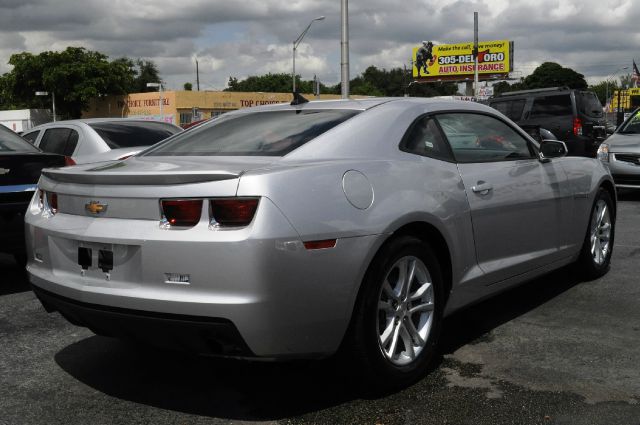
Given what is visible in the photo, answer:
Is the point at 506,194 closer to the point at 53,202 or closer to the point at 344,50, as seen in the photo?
the point at 53,202

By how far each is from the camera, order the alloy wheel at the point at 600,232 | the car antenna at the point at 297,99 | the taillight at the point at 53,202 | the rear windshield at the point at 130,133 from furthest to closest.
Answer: the rear windshield at the point at 130,133
the alloy wheel at the point at 600,232
the car antenna at the point at 297,99
the taillight at the point at 53,202

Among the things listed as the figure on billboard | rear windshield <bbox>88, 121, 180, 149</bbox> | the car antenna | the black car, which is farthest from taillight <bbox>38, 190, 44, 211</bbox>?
the figure on billboard

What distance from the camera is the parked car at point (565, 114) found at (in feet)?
52.5

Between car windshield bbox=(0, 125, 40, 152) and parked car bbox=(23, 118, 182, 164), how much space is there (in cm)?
186

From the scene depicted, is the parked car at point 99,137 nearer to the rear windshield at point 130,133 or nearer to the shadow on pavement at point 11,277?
the rear windshield at point 130,133

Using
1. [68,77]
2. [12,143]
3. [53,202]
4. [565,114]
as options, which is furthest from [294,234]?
[68,77]

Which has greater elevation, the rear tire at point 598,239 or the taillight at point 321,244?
the taillight at point 321,244

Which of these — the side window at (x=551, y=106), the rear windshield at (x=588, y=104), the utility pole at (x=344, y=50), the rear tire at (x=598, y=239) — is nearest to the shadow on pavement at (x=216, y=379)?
the rear tire at (x=598, y=239)

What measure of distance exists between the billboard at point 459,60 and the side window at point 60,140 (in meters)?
77.8

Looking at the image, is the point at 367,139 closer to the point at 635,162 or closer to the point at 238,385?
the point at 238,385

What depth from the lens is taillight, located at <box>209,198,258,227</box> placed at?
10.1 feet

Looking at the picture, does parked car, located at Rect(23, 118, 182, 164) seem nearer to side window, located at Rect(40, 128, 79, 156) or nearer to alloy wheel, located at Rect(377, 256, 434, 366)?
side window, located at Rect(40, 128, 79, 156)

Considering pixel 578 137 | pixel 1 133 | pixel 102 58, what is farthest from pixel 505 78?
pixel 1 133

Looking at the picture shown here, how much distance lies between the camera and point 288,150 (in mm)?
3676
